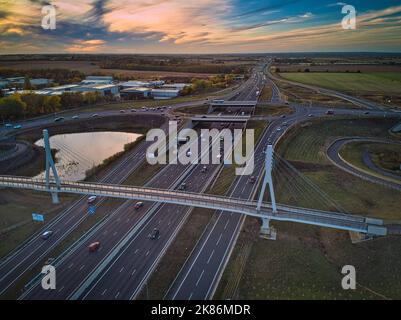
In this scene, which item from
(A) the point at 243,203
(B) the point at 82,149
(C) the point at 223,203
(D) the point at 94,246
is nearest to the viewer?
(D) the point at 94,246

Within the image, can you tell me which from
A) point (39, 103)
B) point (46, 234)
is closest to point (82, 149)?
point (39, 103)

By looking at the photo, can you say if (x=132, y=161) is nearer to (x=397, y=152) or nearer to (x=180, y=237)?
(x=180, y=237)

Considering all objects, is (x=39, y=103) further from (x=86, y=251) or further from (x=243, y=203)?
(x=243, y=203)

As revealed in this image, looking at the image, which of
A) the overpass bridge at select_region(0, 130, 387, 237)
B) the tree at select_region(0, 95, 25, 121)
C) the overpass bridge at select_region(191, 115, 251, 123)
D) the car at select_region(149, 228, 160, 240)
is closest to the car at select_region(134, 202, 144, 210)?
the overpass bridge at select_region(0, 130, 387, 237)

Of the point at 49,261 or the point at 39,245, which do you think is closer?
the point at 49,261

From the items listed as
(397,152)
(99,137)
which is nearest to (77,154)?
(99,137)
